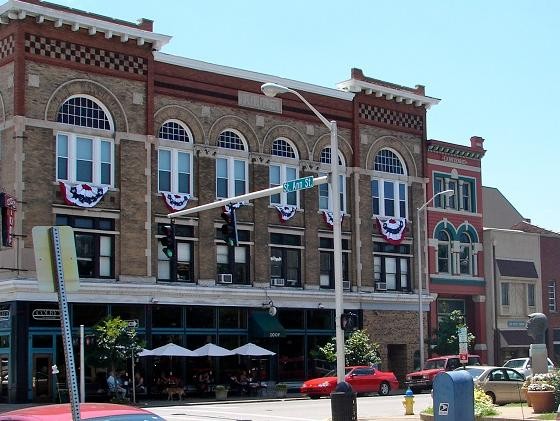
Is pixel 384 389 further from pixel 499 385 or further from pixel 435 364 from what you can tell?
pixel 499 385

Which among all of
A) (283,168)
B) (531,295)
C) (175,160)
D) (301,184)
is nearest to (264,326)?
(283,168)

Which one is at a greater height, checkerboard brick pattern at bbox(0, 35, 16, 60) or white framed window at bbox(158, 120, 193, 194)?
checkerboard brick pattern at bbox(0, 35, 16, 60)

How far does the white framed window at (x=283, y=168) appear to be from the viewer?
4844cm

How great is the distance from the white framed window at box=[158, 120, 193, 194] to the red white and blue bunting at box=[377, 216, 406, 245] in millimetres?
12589

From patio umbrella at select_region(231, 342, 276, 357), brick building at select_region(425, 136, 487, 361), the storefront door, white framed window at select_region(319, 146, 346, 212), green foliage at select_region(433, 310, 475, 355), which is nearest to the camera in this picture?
the storefront door

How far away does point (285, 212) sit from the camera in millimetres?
48312

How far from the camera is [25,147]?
39094 millimetres

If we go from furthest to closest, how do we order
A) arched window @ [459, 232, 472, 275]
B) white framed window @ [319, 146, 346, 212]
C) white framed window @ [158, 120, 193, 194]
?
1. arched window @ [459, 232, 472, 275]
2. white framed window @ [319, 146, 346, 212]
3. white framed window @ [158, 120, 193, 194]

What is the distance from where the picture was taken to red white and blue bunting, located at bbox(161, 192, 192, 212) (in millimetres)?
43750

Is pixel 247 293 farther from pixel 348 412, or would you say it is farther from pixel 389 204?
pixel 348 412

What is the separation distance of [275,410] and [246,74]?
1974cm

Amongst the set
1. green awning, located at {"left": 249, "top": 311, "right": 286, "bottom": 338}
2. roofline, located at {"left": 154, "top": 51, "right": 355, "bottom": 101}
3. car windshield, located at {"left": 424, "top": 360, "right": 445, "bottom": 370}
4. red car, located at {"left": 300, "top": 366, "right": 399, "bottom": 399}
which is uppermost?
roofline, located at {"left": 154, "top": 51, "right": 355, "bottom": 101}

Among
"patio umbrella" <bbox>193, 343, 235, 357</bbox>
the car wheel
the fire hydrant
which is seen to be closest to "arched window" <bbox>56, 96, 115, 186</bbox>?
"patio umbrella" <bbox>193, 343, 235, 357</bbox>

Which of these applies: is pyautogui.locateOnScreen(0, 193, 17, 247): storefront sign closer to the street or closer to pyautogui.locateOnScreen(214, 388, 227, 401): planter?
the street
